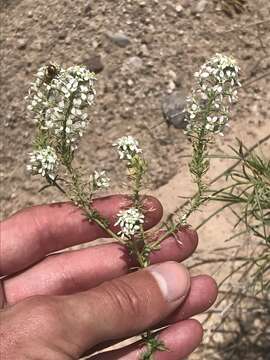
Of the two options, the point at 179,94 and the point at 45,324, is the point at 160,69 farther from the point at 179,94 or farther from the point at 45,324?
the point at 45,324

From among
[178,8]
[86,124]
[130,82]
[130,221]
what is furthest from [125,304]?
[178,8]

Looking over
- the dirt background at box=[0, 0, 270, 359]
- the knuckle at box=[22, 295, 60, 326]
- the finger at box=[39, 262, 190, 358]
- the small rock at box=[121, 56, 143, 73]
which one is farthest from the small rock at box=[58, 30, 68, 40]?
the knuckle at box=[22, 295, 60, 326]

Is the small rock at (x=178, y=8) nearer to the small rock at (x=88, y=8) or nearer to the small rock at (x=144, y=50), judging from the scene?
the small rock at (x=144, y=50)

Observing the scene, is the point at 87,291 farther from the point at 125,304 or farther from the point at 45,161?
the point at 45,161

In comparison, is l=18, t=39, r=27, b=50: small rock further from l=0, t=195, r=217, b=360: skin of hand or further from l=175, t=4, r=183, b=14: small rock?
l=0, t=195, r=217, b=360: skin of hand

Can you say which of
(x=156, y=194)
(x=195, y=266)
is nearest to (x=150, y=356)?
(x=195, y=266)

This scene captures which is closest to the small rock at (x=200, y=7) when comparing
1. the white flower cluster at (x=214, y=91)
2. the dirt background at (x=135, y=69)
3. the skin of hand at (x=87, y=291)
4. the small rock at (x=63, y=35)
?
the dirt background at (x=135, y=69)
